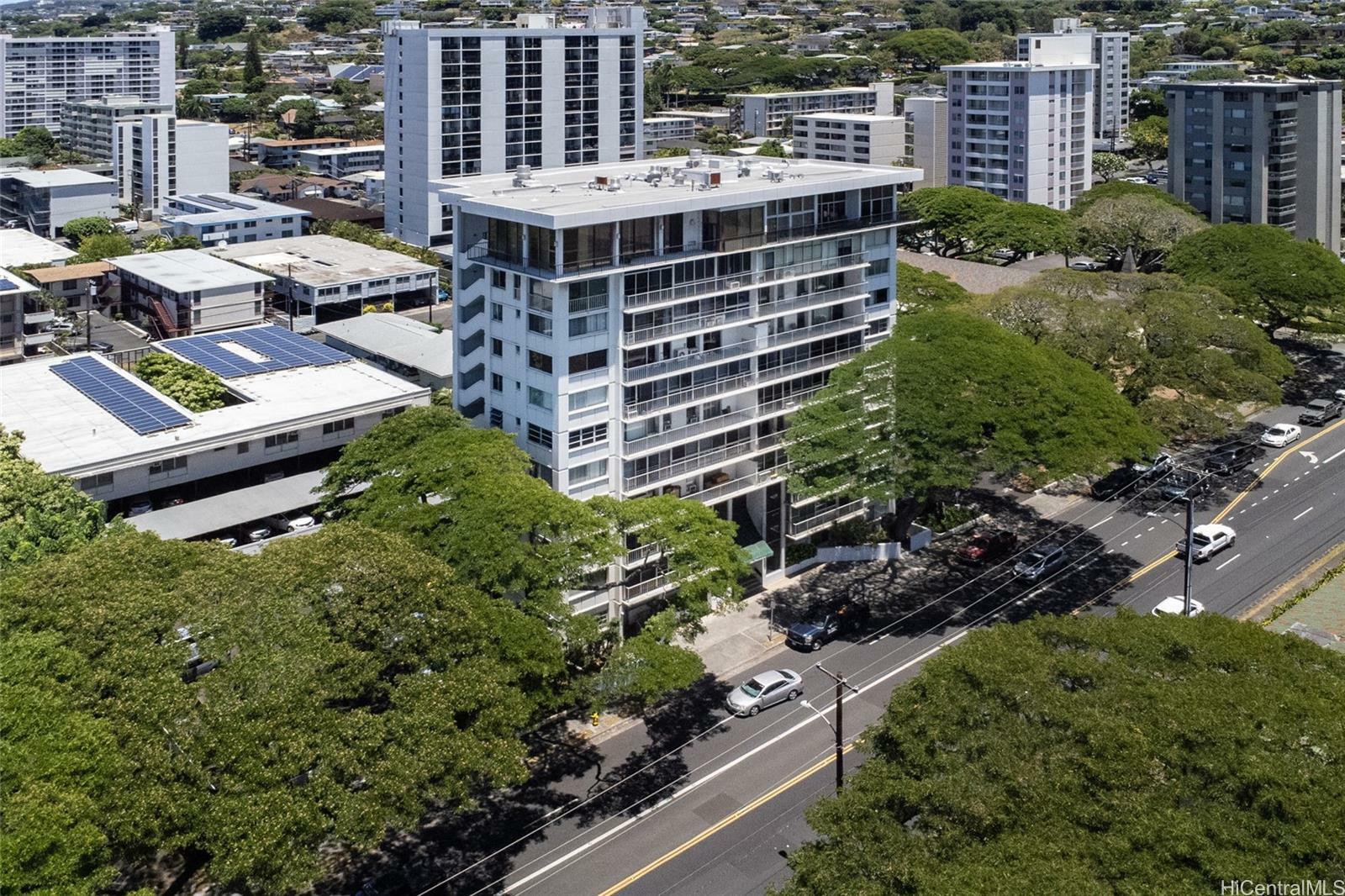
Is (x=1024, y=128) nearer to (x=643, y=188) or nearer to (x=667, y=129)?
(x=667, y=129)

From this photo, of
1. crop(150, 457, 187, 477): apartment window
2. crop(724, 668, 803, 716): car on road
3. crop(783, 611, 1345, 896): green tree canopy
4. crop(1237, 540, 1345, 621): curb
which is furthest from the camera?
crop(150, 457, 187, 477): apartment window

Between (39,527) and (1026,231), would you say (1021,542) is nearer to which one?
(39,527)

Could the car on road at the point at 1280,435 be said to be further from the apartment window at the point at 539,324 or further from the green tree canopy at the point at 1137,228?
the apartment window at the point at 539,324

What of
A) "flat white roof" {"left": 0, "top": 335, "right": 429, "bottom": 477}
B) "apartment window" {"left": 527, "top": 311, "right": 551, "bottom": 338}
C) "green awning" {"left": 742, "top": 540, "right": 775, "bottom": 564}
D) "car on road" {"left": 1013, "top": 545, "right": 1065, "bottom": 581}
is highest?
"apartment window" {"left": 527, "top": 311, "right": 551, "bottom": 338}

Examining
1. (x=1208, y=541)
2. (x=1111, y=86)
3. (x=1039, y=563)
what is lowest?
(x=1039, y=563)

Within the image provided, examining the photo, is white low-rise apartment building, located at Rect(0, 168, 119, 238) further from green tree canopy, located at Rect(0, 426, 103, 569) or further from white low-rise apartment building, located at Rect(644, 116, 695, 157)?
green tree canopy, located at Rect(0, 426, 103, 569)

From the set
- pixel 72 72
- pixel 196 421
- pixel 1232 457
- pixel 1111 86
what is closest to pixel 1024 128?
pixel 1232 457

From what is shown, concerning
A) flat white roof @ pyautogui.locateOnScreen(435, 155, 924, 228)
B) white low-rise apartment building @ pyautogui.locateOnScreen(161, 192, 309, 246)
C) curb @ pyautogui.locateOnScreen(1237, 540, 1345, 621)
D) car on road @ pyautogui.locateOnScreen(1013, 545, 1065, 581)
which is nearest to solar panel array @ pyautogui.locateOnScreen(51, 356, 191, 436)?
flat white roof @ pyautogui.locateOnScreen(435, 155, 924, 228)
